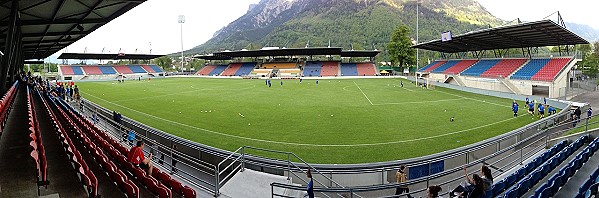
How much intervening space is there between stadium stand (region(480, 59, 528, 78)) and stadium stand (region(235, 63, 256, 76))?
177ft

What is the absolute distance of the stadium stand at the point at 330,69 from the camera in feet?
254

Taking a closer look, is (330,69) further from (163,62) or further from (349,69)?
(163,62)

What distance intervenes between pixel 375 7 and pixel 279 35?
5752 centimetres

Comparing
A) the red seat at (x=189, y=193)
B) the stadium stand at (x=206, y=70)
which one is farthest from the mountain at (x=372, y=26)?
the red seat at (x=189, y=193)

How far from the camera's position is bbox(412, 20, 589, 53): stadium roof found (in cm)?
3035

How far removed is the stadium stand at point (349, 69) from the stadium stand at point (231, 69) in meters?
27.5

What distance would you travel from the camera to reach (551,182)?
6.87m

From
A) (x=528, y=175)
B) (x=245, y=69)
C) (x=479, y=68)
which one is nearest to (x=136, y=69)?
(x=245, y=69)

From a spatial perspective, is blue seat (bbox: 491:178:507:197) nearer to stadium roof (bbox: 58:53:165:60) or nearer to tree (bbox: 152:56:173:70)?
stadium roof (bbox: 58:53:165:60)

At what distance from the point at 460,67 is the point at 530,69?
13.5 m

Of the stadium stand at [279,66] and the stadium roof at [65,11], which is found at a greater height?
the stadium stand at [279,66]

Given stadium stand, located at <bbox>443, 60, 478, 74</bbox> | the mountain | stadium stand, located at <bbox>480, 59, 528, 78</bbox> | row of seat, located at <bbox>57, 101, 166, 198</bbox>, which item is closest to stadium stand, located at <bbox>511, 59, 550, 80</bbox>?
stadium stand, located at <bbox>480, 59, 528, 78</bbox>

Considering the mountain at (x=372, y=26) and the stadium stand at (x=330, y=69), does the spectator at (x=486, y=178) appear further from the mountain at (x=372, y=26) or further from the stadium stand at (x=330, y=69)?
the mountain at (x=372, y=26)

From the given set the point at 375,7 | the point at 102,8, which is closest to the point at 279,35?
the point at 375,7
